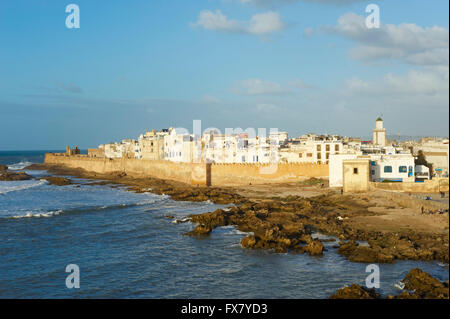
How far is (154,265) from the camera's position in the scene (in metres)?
16.9

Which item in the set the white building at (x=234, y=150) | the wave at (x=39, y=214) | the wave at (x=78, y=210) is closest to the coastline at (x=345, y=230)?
the wave at (x=78, y=210)

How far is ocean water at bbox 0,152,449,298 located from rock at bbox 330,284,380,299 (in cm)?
54

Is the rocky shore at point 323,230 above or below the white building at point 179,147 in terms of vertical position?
below

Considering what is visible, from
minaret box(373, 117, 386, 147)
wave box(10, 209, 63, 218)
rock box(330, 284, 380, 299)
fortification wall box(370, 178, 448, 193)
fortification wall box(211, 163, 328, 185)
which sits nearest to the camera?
rock box(330, 284, 380, 299)

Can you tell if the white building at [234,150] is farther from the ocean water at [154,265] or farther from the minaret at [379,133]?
the ocean water at [154,265]

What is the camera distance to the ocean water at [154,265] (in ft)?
45.8

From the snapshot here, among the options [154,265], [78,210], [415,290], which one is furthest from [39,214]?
[415,290]

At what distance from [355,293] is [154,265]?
27.2 feet

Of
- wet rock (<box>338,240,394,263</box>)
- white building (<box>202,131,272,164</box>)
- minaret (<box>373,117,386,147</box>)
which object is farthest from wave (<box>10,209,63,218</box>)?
minaret (<box>373,117,386,147</box>)

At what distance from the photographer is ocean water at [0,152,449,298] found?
13945 mm

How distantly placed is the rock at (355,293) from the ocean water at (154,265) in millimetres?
541

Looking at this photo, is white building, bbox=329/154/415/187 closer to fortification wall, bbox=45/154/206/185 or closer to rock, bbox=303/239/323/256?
rock, bbox=303/239/323/256

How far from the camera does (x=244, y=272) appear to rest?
51.5 ft
